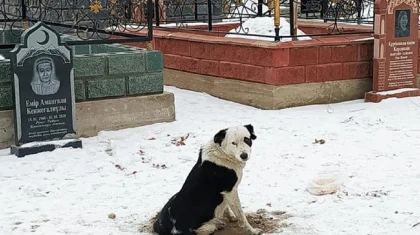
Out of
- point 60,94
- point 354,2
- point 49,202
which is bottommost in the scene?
point 49,202

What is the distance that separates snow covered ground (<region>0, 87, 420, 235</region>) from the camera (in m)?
5.61

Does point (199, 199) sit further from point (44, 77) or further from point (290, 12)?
point (290, 12)

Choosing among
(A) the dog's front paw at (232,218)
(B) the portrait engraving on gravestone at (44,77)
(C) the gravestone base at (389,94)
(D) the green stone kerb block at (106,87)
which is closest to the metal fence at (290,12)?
(C) the gravestone base at (389,94)

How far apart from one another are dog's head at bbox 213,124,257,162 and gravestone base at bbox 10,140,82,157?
3.12 m

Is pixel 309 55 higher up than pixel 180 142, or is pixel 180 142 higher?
pixel 309 55

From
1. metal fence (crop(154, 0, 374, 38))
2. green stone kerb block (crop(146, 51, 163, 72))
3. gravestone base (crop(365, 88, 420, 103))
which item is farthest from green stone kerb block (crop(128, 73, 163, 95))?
gravestone base (crop(365, 88, 420, 103))

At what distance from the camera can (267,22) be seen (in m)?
12.0

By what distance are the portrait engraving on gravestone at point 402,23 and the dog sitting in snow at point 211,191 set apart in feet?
19.0

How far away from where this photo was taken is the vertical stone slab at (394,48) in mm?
10211

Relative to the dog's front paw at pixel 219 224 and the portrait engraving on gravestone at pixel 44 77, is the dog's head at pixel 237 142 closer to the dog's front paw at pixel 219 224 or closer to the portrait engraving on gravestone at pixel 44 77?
the dog's front paw at pixel 219 224

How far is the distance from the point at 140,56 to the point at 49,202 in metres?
2.99

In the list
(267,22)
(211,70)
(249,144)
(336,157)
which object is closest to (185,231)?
(249,144)

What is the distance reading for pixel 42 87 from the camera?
25.2 feet

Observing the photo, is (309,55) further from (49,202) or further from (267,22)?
(49,202)
